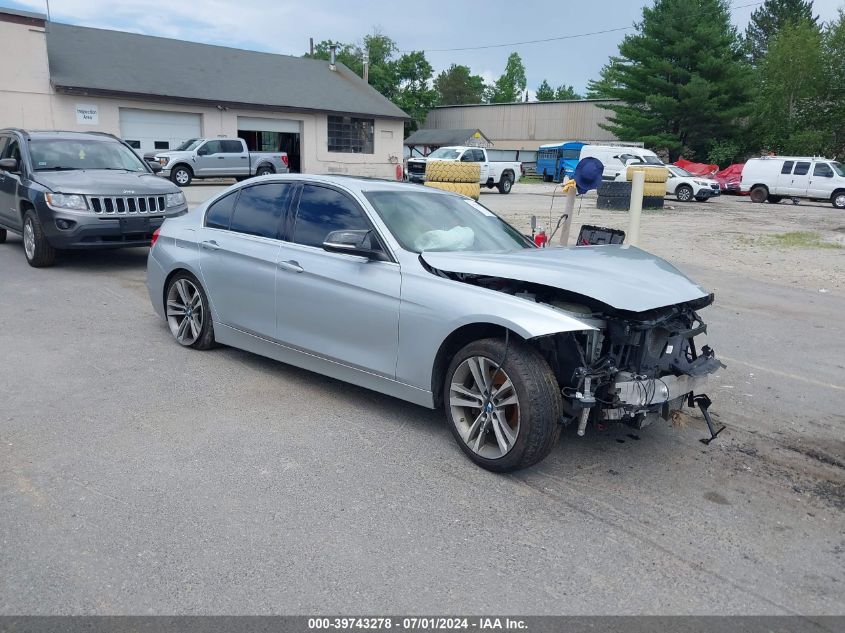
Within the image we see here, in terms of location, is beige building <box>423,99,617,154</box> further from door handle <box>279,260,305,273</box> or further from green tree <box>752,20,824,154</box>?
door handle <box>279,260,305,273</box>

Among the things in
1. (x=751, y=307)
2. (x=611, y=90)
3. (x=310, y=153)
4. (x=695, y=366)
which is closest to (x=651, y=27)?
(x=611, y=90)

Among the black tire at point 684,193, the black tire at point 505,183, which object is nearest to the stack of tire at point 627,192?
the black tire at point 684,193

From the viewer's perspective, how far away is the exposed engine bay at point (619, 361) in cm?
395

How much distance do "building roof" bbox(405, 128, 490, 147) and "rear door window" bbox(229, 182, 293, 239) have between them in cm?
5935

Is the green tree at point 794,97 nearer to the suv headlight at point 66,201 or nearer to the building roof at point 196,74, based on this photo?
the building roof at point 196,74

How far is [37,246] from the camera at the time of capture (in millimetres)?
10000

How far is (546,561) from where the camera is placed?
129 inches

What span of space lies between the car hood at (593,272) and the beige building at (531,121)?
57449mm

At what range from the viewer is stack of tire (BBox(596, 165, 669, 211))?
22672 mm

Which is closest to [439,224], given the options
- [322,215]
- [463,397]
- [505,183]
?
[322,215]

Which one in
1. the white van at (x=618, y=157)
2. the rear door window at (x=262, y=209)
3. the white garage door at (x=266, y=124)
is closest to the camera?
the rear door window at (x=262, y=209)

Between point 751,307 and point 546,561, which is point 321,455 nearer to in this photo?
point 546,561

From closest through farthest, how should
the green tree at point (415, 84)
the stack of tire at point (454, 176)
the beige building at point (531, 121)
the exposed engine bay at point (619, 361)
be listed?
1. the exposed engine bay at point (619, 361)
2. the stack of tire at point (454, 176)
3. the beige building at point (531, 121)
4. the green tree at point (415, 84)

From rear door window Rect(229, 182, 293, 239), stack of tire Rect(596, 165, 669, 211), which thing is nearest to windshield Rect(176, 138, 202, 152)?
stack of tire Rect(596, 165, 669, 211)
